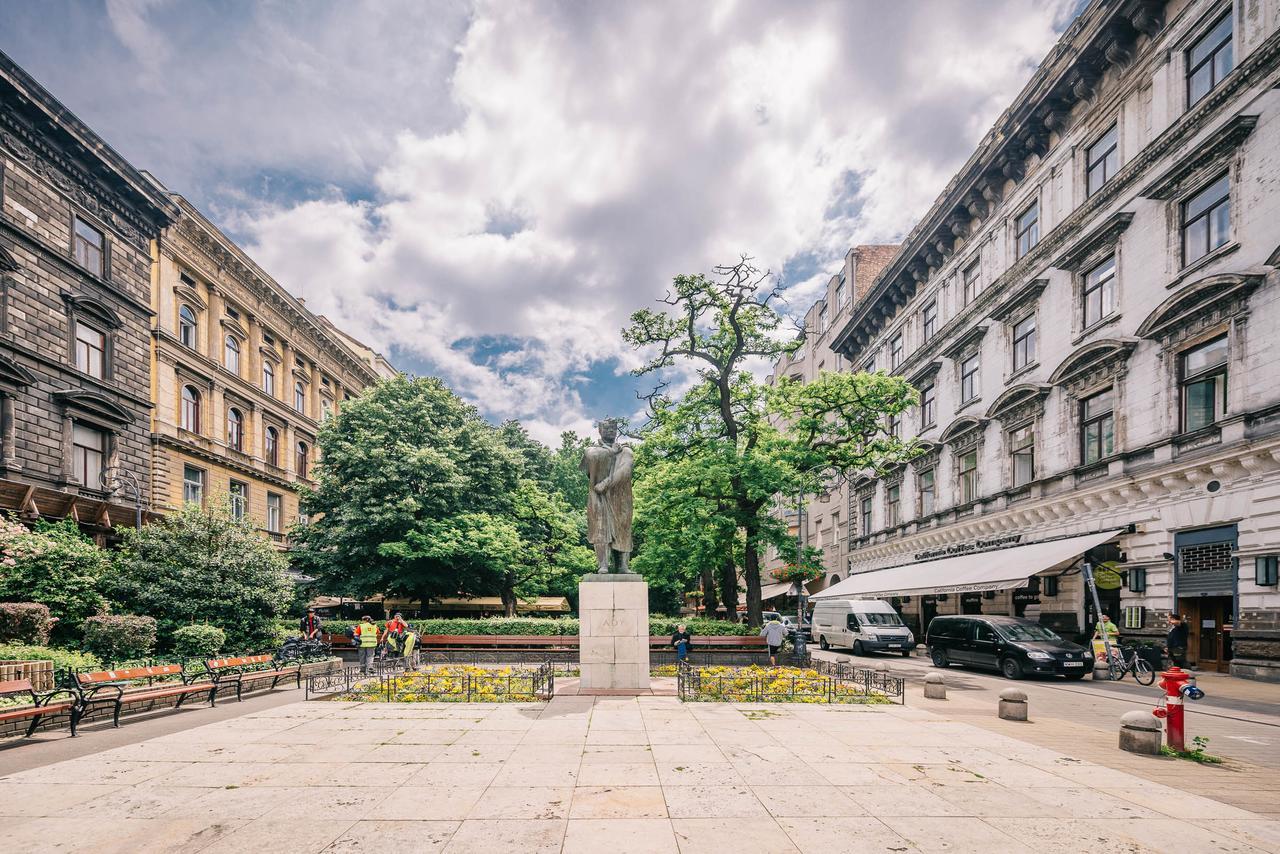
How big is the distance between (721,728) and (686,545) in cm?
1527

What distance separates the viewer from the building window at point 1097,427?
21.7 meters

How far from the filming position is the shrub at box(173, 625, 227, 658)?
17812 mm

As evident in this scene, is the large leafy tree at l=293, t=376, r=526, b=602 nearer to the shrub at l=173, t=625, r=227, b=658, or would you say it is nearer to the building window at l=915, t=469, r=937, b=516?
the shrub at l=173, t=625, r=227, b=658

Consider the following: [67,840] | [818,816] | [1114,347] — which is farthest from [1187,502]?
[67,840]

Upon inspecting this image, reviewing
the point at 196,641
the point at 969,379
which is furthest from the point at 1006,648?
the point at 196,641

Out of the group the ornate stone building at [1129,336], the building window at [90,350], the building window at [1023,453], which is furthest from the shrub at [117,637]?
the building window at [1023,453]

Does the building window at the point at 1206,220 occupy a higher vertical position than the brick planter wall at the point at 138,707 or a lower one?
higher

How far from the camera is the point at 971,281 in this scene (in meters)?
31.5

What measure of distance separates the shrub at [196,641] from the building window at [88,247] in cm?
1669

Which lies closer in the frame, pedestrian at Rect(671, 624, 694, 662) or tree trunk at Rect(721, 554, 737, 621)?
pedestrian at Rect(671, 624, 694, 662)

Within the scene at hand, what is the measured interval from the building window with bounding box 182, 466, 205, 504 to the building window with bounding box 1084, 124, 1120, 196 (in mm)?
37494

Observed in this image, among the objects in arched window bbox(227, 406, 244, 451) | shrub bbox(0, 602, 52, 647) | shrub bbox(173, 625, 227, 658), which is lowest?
shrub bbox(173, 625, 227, 658)

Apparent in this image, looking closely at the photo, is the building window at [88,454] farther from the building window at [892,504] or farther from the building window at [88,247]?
the building window at [892,504]

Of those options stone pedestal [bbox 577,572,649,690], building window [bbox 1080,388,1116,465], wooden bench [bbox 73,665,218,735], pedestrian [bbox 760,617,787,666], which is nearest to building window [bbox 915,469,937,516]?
building window [bbox 1080,388,1116,465]
